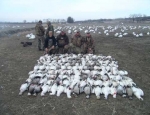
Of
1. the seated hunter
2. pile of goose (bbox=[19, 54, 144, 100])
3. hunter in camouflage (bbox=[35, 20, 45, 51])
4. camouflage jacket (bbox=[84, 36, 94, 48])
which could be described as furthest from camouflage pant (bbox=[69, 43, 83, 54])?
hunter in camouflage (bbox=[35, 20, 45, 51])

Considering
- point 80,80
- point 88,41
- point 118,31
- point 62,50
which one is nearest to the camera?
point 80,80

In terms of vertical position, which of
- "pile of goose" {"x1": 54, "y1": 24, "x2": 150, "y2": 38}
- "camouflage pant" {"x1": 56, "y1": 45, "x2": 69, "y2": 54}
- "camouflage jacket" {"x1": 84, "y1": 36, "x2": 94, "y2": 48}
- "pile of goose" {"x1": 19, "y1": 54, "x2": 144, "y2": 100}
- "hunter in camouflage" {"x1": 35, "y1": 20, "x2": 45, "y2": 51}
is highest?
"hunter in camouflage" {"x1": 35, "y1": 20, "x2": 45, "y2": 51}

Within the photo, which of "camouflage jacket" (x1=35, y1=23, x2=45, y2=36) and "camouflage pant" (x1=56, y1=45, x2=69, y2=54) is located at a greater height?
"camouflage jacket" (x1=35, y1=23, x2=45, y2=36)

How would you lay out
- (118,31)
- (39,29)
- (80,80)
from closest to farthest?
(80,80) < (39,29) < (118,31)

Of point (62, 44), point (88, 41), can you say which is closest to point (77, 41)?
point (88, 41)

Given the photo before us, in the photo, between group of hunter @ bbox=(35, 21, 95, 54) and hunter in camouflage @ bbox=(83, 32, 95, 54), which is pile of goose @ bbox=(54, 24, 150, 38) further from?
group of hunter @ bbox=(35, 21, 95, 54)

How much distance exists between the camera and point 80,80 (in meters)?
6.95

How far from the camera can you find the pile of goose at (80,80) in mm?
6109

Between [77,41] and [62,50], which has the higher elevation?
[77,41]

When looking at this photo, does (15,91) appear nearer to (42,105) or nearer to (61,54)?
(42,105)

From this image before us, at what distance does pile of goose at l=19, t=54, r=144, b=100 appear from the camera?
241 inches

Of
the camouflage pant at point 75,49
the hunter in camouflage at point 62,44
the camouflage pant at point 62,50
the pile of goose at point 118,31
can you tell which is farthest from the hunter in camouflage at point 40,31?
the pile of goose at point 118,31

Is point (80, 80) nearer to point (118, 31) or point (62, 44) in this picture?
point (62, 44)

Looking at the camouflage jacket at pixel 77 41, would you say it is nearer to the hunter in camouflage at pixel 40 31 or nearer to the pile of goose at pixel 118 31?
the hunter in camouflage at pixel 40 31
